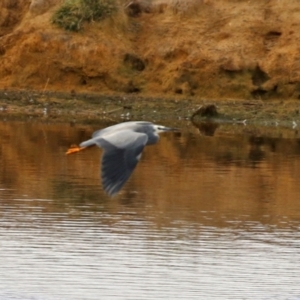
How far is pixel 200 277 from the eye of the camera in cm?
1268

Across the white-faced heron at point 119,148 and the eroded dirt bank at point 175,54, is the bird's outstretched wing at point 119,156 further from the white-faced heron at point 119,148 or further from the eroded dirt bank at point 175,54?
the eroded dirt bank at point 175,54

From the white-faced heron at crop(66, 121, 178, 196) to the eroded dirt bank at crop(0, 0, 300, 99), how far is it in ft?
67.9

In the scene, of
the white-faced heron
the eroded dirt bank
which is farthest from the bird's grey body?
the eroded dirt bank

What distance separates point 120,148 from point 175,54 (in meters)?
22.0

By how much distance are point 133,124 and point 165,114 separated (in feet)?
59.9

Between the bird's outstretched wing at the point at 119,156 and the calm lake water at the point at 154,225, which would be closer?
the bird's outstretched wing at the point at 119,156

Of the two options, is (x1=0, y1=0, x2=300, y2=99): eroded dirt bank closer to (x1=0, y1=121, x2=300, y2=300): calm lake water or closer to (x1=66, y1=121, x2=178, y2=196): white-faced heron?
(x1=0, y1=121, x2=300, y2=300): calm lake water

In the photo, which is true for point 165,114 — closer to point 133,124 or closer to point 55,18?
point 55,18

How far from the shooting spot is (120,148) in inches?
390

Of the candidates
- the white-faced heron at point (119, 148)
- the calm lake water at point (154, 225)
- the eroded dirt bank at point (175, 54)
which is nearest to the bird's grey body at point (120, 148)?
the white-faced heron at point (119, 148)

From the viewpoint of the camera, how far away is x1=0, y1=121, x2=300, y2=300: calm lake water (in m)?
12.3

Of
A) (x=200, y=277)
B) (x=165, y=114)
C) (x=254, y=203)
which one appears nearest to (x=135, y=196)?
(x=254, y=203)

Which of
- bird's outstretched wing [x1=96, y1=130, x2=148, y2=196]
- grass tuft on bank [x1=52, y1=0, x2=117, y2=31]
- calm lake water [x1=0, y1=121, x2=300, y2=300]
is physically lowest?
calm lake water [x1=0, y1=121, x2=300, y2=300]

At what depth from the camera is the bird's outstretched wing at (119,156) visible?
31.3ft
